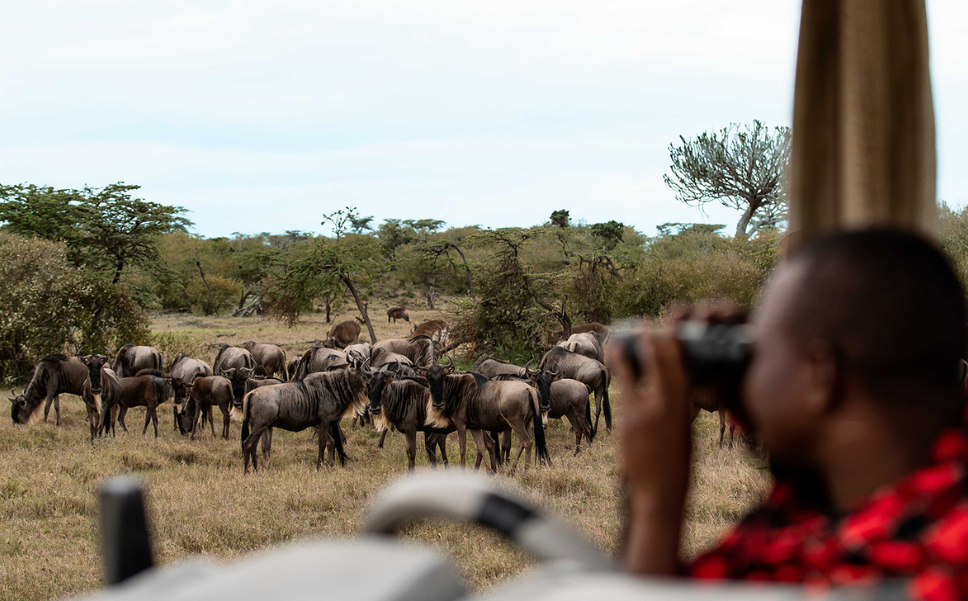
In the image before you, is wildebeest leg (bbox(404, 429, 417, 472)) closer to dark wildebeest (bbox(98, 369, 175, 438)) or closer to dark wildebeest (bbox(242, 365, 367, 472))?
dark wildebeest (bbox(242, 365, 367, 472))

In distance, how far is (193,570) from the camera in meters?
1.04

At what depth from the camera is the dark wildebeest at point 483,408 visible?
9.52 m

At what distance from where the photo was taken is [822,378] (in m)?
0.89

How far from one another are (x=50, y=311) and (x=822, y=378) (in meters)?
19.9

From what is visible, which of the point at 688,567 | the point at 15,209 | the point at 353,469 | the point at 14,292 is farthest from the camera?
the point at 15,209

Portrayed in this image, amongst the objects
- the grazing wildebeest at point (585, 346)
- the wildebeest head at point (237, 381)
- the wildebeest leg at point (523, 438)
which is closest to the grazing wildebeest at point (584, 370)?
the grazing wildebeest at point (585, 346)

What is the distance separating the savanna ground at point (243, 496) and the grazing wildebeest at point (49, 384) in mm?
380

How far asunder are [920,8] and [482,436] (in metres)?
8.32

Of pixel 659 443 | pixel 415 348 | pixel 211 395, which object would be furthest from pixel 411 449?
pixel 659 443

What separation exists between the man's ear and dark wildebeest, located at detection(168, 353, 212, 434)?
507 inches

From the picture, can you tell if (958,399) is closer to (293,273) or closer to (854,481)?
(854,481)

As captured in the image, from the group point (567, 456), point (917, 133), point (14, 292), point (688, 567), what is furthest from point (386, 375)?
point (14, 292)

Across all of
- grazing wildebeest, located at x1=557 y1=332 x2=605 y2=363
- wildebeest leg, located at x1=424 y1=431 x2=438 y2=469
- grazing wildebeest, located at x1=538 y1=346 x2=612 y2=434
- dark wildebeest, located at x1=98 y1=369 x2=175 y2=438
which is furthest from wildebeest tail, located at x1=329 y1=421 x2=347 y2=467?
grazing wildebeest, located at x1=557 y1=332 x2=605 y2=363

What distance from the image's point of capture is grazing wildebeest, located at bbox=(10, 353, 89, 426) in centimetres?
1263
